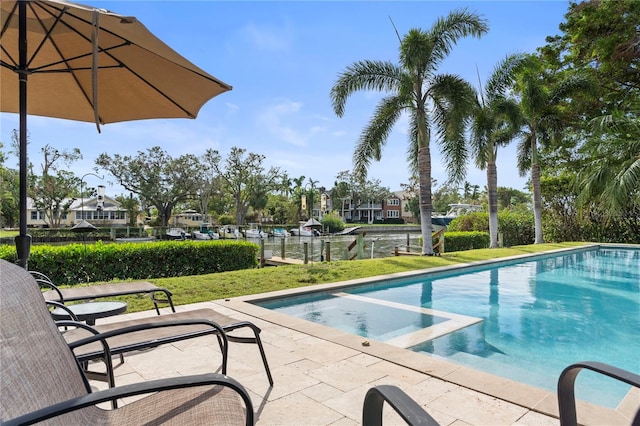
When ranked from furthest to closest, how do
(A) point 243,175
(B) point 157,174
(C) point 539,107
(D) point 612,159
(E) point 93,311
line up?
(A) point 243,175
(B) point 157,174
(C) point 539,107
(D) point 612,159
(E) point 93,311

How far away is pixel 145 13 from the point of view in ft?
16.8

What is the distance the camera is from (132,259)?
7570mm

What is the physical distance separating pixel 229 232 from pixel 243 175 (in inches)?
299

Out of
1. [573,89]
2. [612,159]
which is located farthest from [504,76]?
Answer: [612,159]

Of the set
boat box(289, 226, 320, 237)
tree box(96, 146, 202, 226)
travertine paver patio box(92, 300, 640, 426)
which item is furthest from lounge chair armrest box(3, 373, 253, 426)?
boat box(289, 226, 320, 237)

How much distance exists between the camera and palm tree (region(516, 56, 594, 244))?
623 inches

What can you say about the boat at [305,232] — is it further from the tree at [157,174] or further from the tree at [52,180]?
the tree at [52,180]

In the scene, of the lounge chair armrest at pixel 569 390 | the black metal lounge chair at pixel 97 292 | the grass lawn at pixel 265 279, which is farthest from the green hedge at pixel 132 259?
the lounge chair armrest at pixel 569 390

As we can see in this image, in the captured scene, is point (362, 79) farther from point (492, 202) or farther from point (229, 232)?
point (229, 232)

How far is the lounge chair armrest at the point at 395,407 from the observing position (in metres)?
1.04

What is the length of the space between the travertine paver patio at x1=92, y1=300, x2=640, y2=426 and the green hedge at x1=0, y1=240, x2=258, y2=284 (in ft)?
15.4

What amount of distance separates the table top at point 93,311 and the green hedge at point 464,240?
1370cm

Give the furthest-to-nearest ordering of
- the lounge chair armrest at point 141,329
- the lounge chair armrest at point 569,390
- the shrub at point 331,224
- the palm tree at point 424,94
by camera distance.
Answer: the shrub at point 331,224
the palm tree at point 424,94
the lounge chair armrest at point 141,329
the lounge chair armrest at point 569,390

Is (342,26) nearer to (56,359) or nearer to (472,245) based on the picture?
(56,359)
